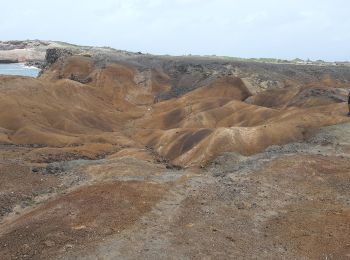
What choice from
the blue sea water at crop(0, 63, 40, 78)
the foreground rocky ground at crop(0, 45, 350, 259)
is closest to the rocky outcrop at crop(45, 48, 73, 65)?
the foreground rocky ground at crop(0, 45, 350, 259)

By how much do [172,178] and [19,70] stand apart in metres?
121

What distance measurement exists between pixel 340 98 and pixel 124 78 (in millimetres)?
36435

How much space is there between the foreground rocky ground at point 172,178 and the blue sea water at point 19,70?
68.5 metres

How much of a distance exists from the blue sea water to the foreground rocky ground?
6845 centimetres

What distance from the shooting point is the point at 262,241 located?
65.1ft

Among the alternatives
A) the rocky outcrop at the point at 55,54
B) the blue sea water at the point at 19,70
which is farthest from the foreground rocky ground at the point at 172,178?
the blue sea water at the point at 19,70

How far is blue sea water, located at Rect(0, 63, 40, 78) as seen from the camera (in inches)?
5005

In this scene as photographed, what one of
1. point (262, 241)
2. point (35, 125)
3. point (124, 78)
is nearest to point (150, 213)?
point (262, 241)

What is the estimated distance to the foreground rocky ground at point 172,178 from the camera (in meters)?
19.3

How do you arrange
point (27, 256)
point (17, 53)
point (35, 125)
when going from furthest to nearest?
point (17, 53)
point (35, 125)
point (27, 256)

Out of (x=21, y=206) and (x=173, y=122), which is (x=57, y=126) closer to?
(x=173, y=122)

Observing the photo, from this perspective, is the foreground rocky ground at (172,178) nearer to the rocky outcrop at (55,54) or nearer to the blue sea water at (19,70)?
the rocky outcrop at (55,54)

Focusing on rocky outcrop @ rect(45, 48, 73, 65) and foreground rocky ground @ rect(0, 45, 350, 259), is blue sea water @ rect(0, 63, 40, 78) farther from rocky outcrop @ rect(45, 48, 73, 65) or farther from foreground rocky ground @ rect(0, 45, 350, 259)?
foreground rocky ground @ rect(0, 45, 350, 259)

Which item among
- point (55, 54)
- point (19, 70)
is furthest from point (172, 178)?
point (19, 70)
